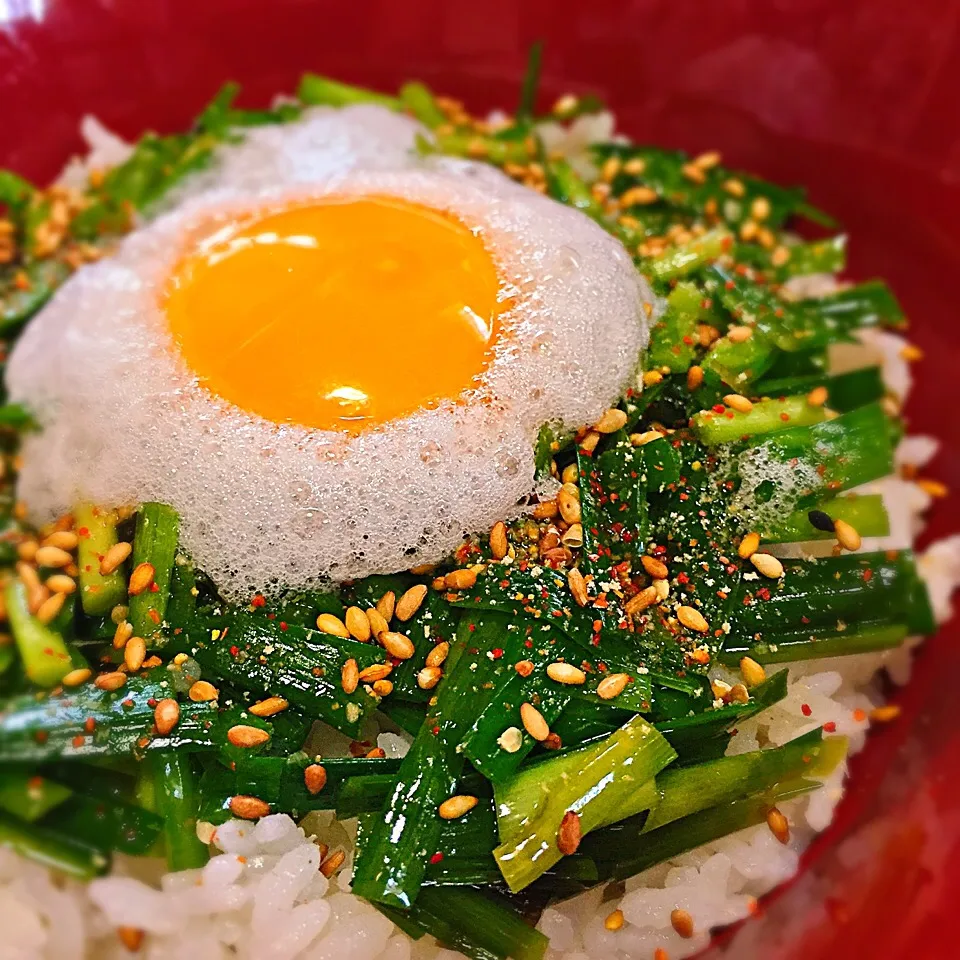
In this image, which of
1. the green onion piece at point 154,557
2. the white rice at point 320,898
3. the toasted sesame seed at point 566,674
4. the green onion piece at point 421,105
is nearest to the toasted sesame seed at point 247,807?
the white rice at point 320,898

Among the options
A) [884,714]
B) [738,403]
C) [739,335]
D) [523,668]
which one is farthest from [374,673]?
[884,714]

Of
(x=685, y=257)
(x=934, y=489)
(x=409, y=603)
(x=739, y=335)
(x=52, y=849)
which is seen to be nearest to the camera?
(x=52, y=849)

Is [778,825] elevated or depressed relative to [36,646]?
depressed

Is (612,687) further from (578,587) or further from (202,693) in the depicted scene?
(202,693)

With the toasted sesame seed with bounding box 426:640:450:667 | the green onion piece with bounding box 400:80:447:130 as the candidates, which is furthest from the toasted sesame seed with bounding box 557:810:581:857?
the green onion piece with bounding box 400:80:447:130

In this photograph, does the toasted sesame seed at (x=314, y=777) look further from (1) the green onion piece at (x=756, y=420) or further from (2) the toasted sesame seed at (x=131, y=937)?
(1) the green onion piece at (x=756, y=420)

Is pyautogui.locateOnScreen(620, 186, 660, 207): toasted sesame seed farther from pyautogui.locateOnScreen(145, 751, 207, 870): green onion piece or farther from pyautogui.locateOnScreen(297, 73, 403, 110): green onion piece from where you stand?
pyautogui.locateOnScreen(145, 751, 207, 870): green onion piece

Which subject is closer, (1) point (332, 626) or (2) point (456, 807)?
(2) point (456, 807)
